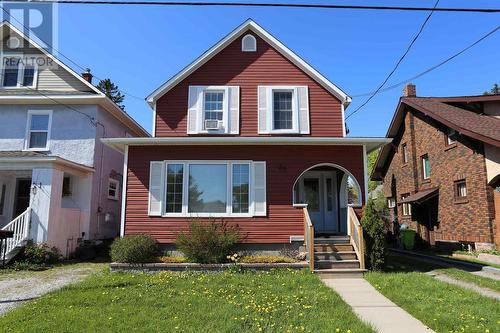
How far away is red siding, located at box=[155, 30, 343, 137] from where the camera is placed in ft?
43.1

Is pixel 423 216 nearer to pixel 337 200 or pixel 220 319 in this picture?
pixel 337 200

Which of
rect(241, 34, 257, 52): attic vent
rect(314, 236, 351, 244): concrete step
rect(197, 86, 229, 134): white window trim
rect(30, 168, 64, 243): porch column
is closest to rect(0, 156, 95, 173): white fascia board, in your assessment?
rect(30, 168, 64, 243): porch column

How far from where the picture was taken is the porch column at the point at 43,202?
12180 millimetres

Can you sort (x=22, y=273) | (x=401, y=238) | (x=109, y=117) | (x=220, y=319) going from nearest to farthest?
(x=220, y=319)
(x=22, y=273)
(x=109, y=117)
(x=401, y=238)

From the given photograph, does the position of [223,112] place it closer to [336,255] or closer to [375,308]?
[336,255]

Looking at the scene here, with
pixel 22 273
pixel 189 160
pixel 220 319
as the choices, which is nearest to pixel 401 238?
pixel 189 160

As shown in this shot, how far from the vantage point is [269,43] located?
13.9m

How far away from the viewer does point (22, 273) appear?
10453 mm

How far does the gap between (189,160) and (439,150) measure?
1143 centimetres

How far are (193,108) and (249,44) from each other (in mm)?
3215

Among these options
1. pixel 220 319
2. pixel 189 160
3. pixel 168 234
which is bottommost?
pixel 220 319

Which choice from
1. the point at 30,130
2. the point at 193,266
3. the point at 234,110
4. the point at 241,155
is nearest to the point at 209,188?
the point at 241,155

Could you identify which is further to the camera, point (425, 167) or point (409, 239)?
point (425, 167)

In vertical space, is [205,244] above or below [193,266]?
above
